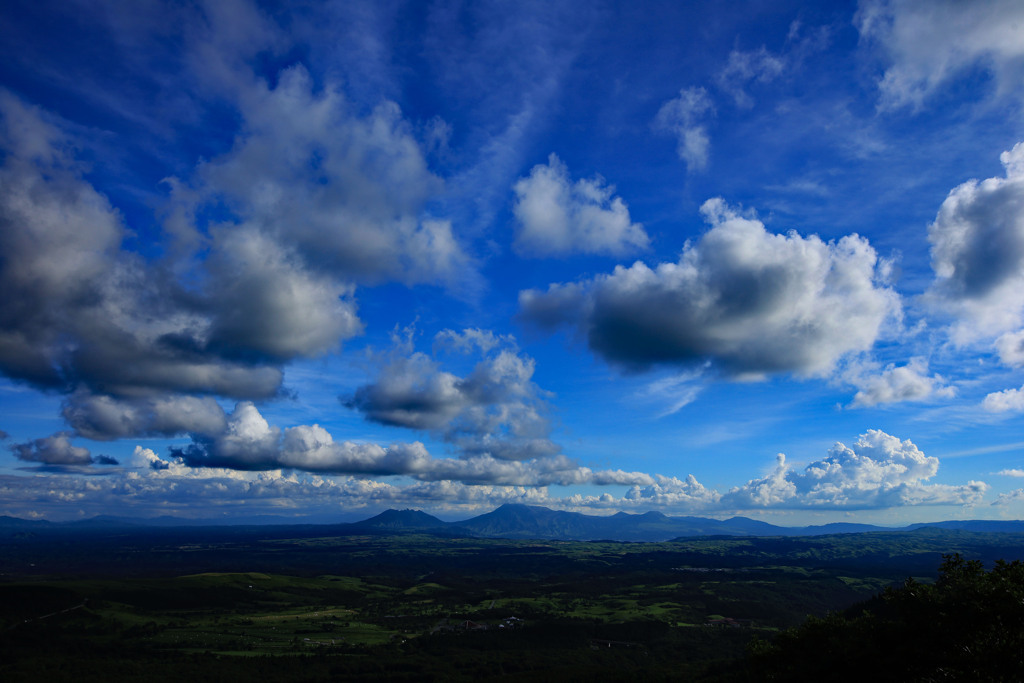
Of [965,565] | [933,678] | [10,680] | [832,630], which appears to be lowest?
[10,680]

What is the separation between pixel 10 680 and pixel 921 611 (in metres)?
297

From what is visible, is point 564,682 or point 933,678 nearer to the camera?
point 933,678

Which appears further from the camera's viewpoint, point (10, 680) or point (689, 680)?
point (10, 680)

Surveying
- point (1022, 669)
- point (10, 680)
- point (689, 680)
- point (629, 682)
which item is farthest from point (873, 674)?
point (10, 680)

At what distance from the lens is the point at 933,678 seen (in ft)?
169

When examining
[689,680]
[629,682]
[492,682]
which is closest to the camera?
[689,680]

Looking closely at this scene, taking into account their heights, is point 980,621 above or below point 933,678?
above

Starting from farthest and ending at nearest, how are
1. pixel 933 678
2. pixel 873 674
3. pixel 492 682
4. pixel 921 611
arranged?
pixel 492 682 < pixel 921 611 < pixel 873 674 < pixel 933 678

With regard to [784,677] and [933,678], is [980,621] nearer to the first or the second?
[933,678]

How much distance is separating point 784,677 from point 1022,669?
1511 inches

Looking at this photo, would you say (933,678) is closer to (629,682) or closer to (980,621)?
(980,621)

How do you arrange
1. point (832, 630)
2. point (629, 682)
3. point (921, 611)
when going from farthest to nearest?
point (629, 682) < point (832, 630) < point (921, 611)

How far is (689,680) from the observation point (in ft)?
549

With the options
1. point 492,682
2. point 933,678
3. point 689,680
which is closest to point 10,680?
point 492,682
